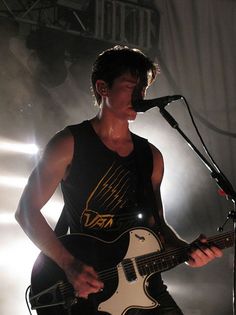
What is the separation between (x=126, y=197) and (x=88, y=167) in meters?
0.25

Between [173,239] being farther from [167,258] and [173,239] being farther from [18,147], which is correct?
[18,147]

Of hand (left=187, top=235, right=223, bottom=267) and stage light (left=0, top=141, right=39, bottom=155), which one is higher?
stage light (left=0, top=141, right=39, bottom=155)

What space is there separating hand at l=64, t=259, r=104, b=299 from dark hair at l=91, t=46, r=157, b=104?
3.22 feet

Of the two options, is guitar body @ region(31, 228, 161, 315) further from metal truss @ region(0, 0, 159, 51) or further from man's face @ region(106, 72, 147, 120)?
metal truss @ region(0, 0, 159, 51)

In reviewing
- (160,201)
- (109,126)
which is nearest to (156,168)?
(160,201)

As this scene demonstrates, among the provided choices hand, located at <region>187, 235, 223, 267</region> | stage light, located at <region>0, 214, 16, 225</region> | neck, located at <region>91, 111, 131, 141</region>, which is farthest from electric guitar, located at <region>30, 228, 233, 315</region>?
stage light, located at <region>0, 214, 16, 225</region>

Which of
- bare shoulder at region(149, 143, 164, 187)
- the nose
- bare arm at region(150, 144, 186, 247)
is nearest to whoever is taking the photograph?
the nose

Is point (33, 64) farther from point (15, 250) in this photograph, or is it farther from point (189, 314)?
point (189, 314)

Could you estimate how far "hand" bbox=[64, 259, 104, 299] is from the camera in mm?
2023

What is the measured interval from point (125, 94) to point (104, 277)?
35.8 inches

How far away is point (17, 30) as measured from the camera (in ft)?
13.3

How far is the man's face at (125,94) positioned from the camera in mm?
2445

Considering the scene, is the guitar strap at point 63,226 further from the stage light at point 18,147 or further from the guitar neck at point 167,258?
the stage light at point 18,147

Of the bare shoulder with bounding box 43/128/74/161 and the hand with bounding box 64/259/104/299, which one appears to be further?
the bare shoulder with bounding box 43/128/74/161
